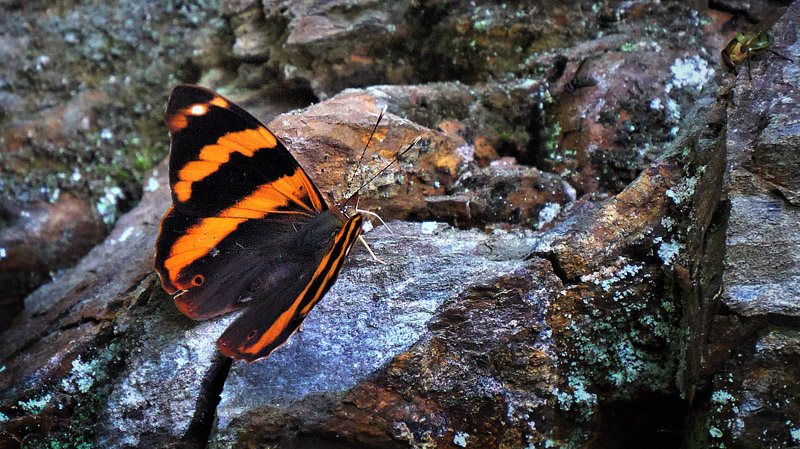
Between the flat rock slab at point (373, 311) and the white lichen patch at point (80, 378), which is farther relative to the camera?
the white lichen patch at point (80, 378)

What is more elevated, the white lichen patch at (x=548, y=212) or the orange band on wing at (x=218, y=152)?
the orange band on wing at (x=218, y=152)

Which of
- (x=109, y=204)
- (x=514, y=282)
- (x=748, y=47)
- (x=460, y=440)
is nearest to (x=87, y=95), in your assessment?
(x=109, y=204)

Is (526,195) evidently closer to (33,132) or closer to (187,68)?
(187,68)

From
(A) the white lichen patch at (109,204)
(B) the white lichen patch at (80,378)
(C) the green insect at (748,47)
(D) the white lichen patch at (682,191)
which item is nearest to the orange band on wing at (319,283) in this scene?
(B) the white lichen patch at (80,378)

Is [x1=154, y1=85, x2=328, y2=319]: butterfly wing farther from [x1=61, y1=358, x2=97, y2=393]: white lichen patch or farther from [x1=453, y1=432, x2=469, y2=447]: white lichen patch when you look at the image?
[x1=453, y1=432, x2=469, y2=447]: white lichen patch

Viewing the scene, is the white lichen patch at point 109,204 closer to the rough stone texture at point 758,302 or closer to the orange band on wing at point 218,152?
the orange band on wing at point 218,152

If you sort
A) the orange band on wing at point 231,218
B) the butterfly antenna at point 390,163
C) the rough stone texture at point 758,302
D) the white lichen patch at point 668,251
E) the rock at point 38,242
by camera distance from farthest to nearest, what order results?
the rock at point 38,242
the butterfly antenna at point 390,163
the orange band on wing at point 231,218
the white lichen patch at point 668,251
the rough stone texture at point 758,302

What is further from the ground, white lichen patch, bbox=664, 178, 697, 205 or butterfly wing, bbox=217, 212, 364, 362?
white lichen patch, bbox=664, 178, 697, 205

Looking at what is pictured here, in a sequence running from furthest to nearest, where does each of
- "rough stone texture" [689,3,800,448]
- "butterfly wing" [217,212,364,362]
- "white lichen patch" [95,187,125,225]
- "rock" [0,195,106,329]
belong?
"white lichen patch" [95,187,125,225] → "rock" [0,195,106,329] → "butterfly wing" [217,212,364,362] → "rough stone texture" [689,3,800,448]

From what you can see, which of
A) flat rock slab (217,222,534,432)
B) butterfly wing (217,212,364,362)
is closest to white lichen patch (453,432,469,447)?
flat rock slab (217,222,534,432)
